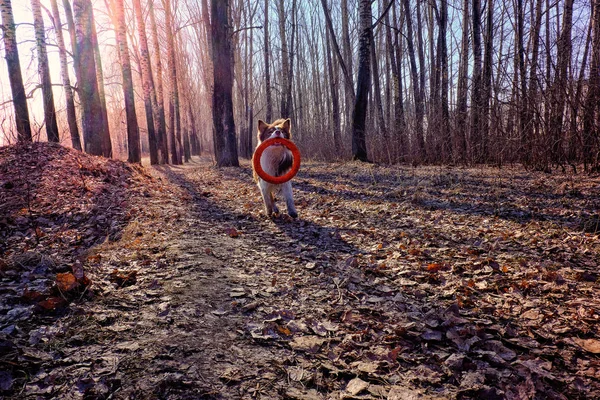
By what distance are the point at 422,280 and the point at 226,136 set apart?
35.6 ft

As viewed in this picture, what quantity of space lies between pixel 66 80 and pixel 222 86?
6592 millimetres

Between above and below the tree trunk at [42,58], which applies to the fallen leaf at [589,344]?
below

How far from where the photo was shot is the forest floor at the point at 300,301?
156 centimetres

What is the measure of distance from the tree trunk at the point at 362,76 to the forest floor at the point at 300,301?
645 cm

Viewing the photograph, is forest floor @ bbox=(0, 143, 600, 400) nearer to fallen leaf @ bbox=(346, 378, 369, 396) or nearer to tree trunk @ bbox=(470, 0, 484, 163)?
fallen leaf @ bbox=(346, 378, 369, 396)

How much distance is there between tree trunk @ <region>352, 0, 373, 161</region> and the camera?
10266 millimetres

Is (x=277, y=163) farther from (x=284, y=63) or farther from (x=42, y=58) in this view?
(x=284, y=63)

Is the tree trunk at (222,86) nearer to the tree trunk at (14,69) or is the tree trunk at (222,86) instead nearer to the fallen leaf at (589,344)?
the tree trunk at (14,69)

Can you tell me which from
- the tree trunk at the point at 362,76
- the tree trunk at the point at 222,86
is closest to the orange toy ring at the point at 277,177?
the tree trunk at the point at 362,76

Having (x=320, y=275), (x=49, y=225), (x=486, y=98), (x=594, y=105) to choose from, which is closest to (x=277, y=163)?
(x=320, y=275)

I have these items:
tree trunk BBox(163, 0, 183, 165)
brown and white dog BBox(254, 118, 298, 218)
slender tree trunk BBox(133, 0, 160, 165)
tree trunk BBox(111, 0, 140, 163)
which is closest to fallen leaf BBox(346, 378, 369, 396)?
brown and white dog BBox(254, 118, 298, 218)

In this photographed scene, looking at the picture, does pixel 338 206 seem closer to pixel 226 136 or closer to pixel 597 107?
pixel 597 107

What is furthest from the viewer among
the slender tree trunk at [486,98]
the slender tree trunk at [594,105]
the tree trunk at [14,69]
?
the tree trunk at [14,69]

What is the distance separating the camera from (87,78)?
30.2 ft
